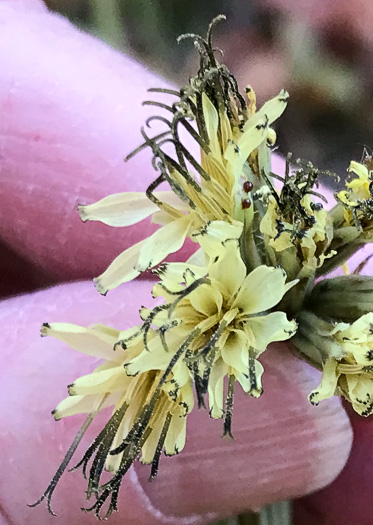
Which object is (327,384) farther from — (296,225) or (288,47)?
(288,47)

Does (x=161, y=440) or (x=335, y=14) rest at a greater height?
(x=335, y=14)

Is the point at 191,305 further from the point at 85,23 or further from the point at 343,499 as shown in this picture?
the point at 85,23

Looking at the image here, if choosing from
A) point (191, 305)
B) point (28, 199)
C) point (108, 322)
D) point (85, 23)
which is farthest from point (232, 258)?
point (85, 23)

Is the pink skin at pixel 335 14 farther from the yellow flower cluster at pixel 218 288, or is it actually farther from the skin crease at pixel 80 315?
the yellow flower cluster at pixel 218 288

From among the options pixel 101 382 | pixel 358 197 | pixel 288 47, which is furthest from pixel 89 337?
pixel 288 47

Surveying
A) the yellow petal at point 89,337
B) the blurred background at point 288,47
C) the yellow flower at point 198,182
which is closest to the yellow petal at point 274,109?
the yellow flower at point 198,182

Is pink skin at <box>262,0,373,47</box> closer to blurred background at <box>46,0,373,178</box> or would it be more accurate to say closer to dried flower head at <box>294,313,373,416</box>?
blurred background at <box>46,0,373,178</box>
